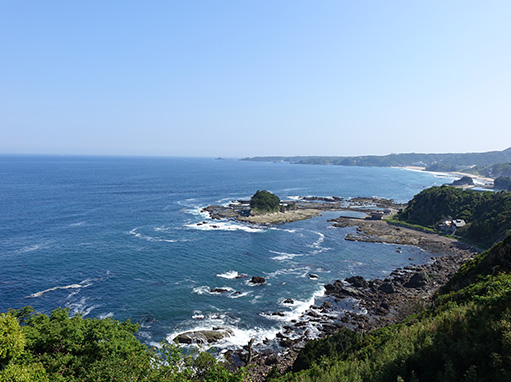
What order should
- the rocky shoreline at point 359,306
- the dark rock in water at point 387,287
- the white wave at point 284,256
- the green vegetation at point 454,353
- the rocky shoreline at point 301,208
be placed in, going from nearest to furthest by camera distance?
the green vegetation at point 454,353, the rocky shoreline at point 359,306, the dark rock in water at point 387,287, the white wave at point 284,256, the rocky shoreline at point 301,208

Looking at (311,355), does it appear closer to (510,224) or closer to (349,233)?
(349,233)

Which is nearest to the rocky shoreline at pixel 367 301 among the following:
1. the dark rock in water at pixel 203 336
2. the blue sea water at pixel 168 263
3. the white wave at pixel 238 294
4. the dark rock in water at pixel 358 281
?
the dark rock in water at pixel 358 281

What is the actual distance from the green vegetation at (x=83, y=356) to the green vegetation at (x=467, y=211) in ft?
291

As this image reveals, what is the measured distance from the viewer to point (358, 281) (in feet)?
187

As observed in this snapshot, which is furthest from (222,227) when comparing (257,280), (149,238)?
(257,280)

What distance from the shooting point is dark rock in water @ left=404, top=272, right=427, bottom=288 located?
56938mm

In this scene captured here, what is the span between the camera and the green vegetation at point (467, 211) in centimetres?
8394

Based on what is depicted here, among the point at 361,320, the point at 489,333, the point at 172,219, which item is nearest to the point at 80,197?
the point at 172,219

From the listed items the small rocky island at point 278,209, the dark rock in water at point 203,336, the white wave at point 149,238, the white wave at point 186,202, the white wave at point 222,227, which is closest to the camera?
the dark rock in water at point 203,336

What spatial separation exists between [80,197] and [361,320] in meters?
131

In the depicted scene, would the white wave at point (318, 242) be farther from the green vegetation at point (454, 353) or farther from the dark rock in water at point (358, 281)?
the green vegetation at point (454, 353)

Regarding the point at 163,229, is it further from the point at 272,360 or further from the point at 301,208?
the point at 272,360

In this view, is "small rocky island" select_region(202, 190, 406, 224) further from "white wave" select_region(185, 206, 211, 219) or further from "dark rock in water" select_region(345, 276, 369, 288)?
"dark rock in water" select_region(345, 276, 369, 288)

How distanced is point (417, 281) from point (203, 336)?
41350mm
